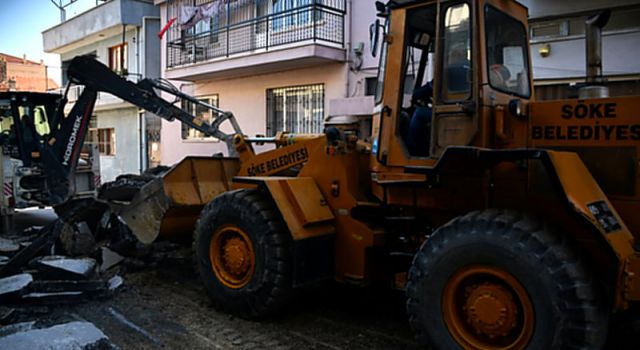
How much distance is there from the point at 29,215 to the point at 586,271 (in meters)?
12.7

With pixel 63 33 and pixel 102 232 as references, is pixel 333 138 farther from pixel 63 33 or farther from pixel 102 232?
pixel 63 33

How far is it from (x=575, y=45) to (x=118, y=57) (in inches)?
683

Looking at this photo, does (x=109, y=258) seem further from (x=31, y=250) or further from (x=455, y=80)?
(x=455, y=80)

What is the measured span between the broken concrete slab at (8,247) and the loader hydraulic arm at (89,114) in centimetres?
214

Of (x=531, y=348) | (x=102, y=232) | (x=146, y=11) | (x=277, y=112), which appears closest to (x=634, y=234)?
(x=531, y=348)

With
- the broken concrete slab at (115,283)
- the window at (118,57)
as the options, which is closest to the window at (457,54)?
the broken concrete slab at (115,283)

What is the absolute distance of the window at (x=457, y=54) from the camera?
4281 millimetres

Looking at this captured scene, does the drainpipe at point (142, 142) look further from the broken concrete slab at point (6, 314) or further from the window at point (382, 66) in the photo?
the window at point (382, 66)

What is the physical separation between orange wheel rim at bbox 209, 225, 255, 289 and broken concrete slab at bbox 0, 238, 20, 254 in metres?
3.54

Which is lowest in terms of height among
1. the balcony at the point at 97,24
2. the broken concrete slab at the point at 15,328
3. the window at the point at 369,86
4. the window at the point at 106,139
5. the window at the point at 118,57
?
the broken concrete slab at the point at 15,328

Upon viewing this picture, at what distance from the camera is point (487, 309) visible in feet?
12.2

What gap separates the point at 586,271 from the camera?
136 inches

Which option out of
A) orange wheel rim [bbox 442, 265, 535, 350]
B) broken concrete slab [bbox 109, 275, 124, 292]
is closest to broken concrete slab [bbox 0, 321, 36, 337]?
broken concrete slab [bbox 109, 275, 124, 292]

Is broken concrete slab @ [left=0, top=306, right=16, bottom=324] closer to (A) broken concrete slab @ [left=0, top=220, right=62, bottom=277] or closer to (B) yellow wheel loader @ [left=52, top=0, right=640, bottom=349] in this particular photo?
(A) broken concrete slab @ [left=0, top=220, right=62, bottom=277]
